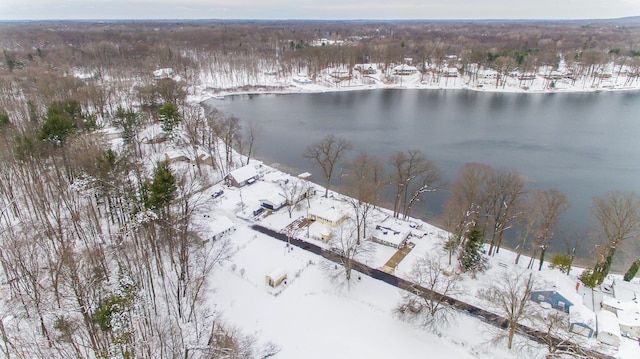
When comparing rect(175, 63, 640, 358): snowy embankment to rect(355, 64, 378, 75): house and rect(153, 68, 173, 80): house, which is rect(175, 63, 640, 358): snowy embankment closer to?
rect(153, 68, 173, 80): house

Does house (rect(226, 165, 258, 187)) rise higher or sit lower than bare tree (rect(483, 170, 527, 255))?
lower

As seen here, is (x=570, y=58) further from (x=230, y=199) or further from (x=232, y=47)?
(x=230, y=199)

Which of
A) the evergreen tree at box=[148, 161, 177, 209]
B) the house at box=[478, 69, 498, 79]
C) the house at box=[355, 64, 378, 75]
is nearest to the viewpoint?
the evergreen tree at box=[148, 161, 177, 209]

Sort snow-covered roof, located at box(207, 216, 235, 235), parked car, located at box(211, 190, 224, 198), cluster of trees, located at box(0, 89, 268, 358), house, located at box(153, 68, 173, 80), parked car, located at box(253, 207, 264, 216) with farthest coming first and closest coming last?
house, located at box(153, 68, 173, 80)
parked car, located at box(211, 190, 224, 198)
parked car, located at box(253, 207, 264, 216)
snow-covered roof, located at box(207, 216, 235, 235)
cluster of trees, located at box(0, 89, 268, 358)

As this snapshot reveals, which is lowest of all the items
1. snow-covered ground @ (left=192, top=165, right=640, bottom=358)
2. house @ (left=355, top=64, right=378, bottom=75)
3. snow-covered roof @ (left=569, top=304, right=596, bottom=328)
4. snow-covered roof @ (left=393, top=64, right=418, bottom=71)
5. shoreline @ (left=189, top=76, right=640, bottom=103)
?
snow-covered ground @ (left=192, top=165, right=640, bottom=358)

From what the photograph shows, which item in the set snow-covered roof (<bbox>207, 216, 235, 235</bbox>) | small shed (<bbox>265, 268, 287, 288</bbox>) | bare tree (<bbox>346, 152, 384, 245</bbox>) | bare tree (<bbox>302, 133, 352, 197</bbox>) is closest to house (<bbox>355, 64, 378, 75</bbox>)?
bare tree (<bbox>302, 133, 352, 197</bbox>)

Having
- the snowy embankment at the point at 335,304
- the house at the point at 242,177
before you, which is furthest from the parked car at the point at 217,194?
the snowy embankment at the point at 335,304

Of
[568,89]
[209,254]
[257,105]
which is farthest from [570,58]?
[209,254]

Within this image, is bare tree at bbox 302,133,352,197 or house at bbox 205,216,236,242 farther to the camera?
bare tree at bbox 302,133,352,197
